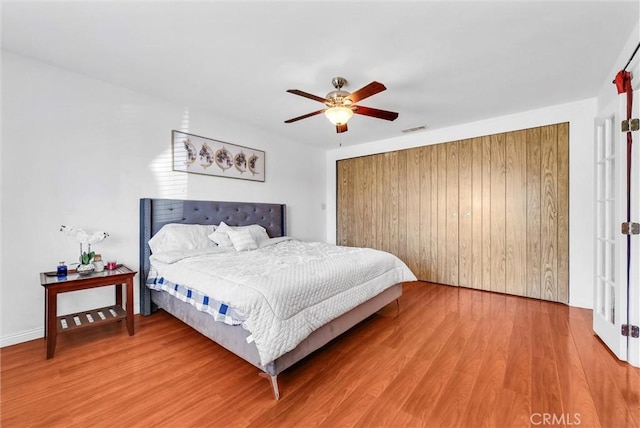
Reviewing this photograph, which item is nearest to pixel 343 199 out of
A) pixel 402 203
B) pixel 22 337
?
pixel 402 203

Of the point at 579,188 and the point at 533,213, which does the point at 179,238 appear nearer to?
the point at 533,213

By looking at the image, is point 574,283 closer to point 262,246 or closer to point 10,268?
point 262,246

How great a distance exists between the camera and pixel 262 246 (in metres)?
3.40

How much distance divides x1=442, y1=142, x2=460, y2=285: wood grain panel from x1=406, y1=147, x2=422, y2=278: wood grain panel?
0.38m

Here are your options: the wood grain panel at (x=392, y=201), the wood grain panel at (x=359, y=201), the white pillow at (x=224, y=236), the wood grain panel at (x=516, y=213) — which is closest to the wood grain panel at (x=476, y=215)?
the wood grain panel at (x=516, y=213)

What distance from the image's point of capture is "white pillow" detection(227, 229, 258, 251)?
311 centimetres

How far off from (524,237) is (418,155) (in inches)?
74.4

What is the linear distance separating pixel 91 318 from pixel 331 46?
312 centimetres

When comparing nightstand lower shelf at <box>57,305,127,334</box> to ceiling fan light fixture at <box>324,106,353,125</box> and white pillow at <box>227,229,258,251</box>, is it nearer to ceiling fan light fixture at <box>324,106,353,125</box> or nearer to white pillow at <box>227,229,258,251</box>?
white pillow at <box>227,229,258,251</box>

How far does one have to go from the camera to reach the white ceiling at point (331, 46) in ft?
5.80

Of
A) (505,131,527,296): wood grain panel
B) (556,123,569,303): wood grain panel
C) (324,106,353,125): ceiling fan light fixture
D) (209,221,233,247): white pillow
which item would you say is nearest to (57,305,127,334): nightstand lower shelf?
(209,221,233,247): white pillow

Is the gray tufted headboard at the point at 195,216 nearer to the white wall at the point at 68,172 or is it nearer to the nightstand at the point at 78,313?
the white wall at the point at 68,172

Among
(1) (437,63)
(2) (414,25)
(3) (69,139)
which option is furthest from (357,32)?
(3) (69,139)

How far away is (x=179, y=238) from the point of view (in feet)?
9.62
